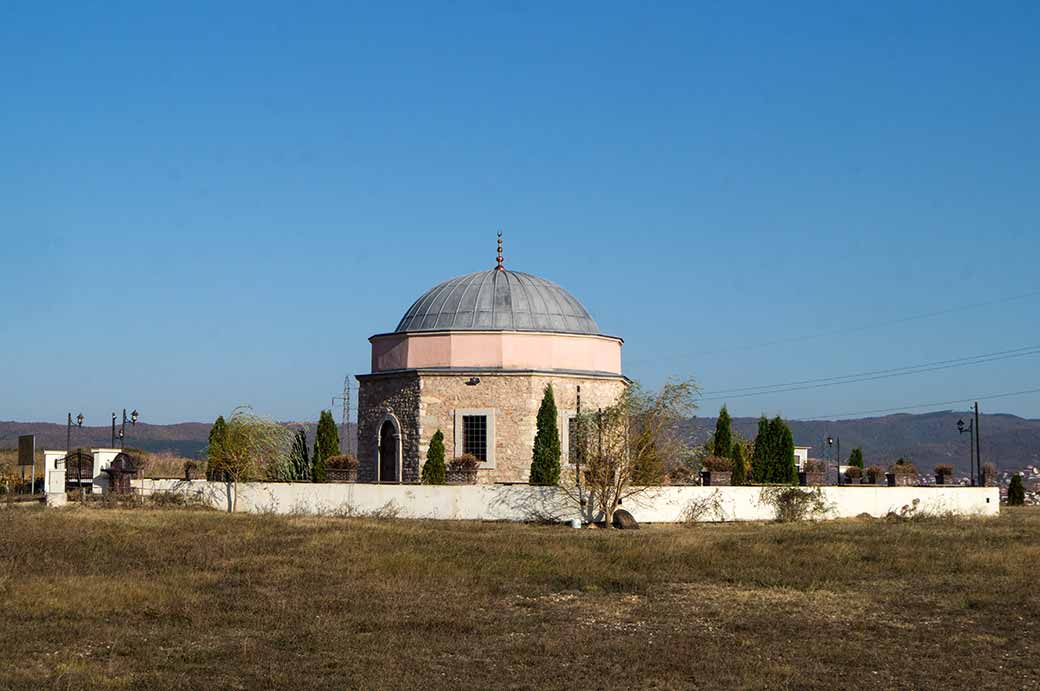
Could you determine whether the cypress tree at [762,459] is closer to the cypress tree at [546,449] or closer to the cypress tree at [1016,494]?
the cypress tree at [546,449]

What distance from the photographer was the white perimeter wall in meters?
32.7

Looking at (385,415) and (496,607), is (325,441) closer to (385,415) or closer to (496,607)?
(385,415)

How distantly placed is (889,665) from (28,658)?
31.4 ft

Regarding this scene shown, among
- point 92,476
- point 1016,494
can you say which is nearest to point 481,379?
point 92,476

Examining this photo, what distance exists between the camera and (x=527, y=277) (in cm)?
4194

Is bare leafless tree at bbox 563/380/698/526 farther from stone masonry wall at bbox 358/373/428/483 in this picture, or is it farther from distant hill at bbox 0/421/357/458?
distant hill at bbox 0/421/357/458

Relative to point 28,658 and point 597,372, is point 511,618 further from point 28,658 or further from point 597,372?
point 597,372

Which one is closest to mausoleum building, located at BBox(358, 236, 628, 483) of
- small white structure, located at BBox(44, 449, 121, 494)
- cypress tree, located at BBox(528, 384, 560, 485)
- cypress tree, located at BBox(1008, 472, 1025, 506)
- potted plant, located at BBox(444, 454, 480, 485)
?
cypress tree, located at BBox(528, 384, 560, 485)

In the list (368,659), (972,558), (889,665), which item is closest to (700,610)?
(889,665)

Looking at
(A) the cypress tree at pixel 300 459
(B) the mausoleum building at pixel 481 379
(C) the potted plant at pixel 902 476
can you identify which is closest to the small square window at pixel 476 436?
(B) the mausoleum building at pixel 481 379

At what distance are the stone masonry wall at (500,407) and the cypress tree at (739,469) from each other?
17.4 feet

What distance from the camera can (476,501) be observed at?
1291 inches

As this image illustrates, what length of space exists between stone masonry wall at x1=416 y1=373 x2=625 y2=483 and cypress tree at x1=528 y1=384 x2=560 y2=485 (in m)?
1.16

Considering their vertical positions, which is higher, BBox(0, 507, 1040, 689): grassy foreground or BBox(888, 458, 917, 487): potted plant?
BBox(888, 458, 917, 487): potted plant
